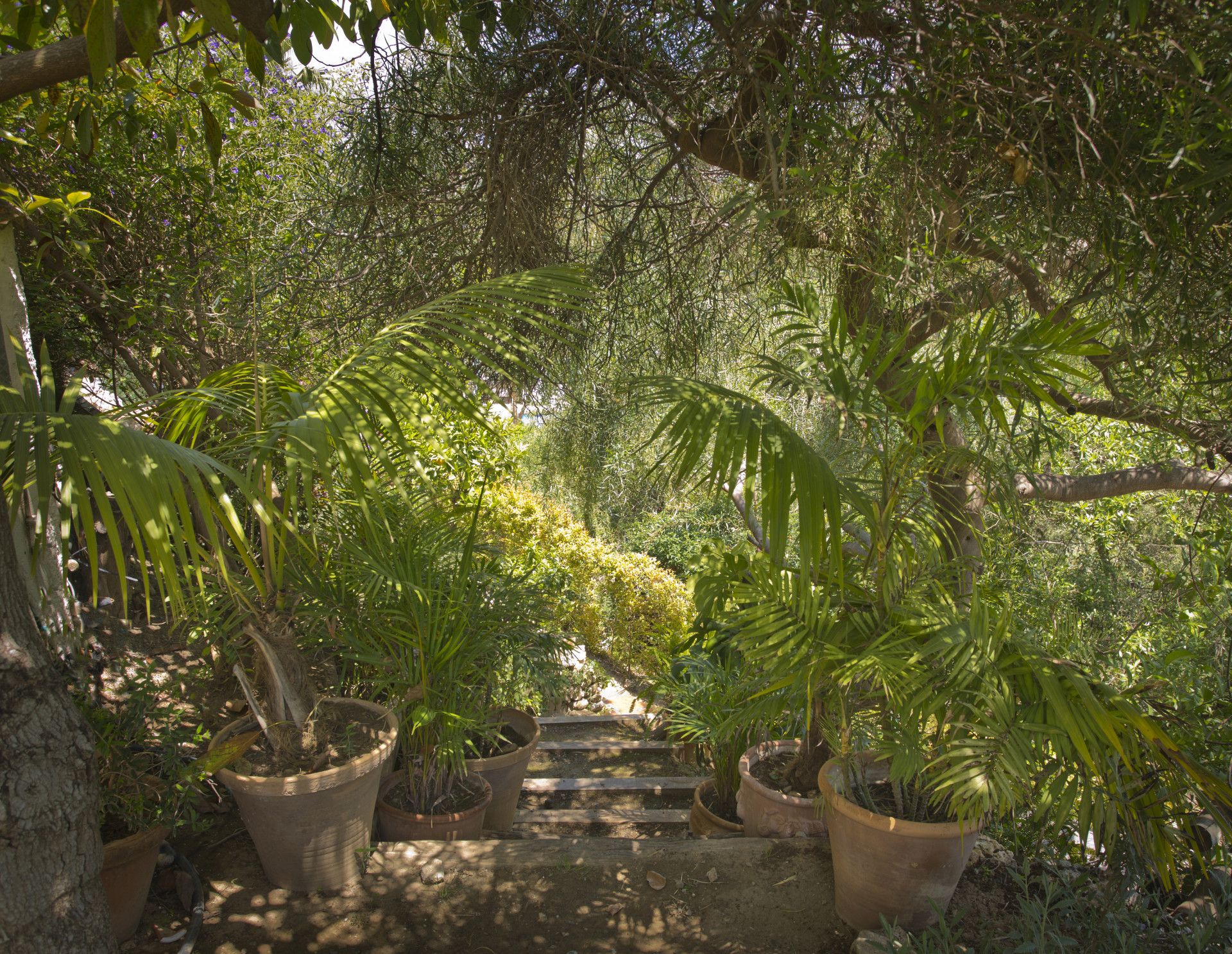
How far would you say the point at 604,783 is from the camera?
3777mm

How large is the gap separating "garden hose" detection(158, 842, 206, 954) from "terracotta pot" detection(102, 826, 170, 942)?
0.12 metres

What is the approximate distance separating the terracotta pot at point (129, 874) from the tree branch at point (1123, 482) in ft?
10.2

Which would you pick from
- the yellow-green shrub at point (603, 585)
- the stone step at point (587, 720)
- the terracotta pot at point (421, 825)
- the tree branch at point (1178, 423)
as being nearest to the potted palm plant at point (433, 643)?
the terracotta pot at point (421, 825)

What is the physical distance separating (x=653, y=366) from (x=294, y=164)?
175 cm

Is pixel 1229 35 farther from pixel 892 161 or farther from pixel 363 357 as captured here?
pixel 363 357

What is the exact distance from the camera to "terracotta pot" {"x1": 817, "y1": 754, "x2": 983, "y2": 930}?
6.37 feet

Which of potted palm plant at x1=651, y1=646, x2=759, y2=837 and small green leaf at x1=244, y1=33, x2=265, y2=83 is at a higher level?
small green leaf at x1=244, y1=33, x2=265, y2=83

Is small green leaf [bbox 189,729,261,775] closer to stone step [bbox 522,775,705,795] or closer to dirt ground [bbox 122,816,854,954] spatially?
dirt ground [bbox 122,816,854,954]

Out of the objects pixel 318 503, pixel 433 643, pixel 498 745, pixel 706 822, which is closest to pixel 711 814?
pixel 706 822

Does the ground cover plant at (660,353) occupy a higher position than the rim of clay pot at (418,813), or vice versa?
the ground cover plant at (660,353)

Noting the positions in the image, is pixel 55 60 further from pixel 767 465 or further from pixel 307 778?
pixel 307 778

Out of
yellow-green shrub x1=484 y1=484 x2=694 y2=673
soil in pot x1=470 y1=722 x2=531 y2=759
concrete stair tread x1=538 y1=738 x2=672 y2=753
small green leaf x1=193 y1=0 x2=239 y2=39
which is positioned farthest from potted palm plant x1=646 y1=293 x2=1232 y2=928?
yellow-green shrub x1=484 y1=484 x2=694 y2=673

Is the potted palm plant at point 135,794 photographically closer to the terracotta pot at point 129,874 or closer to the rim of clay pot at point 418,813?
the terracotta pot at point 129,874

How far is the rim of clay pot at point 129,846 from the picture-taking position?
1.92 metres
